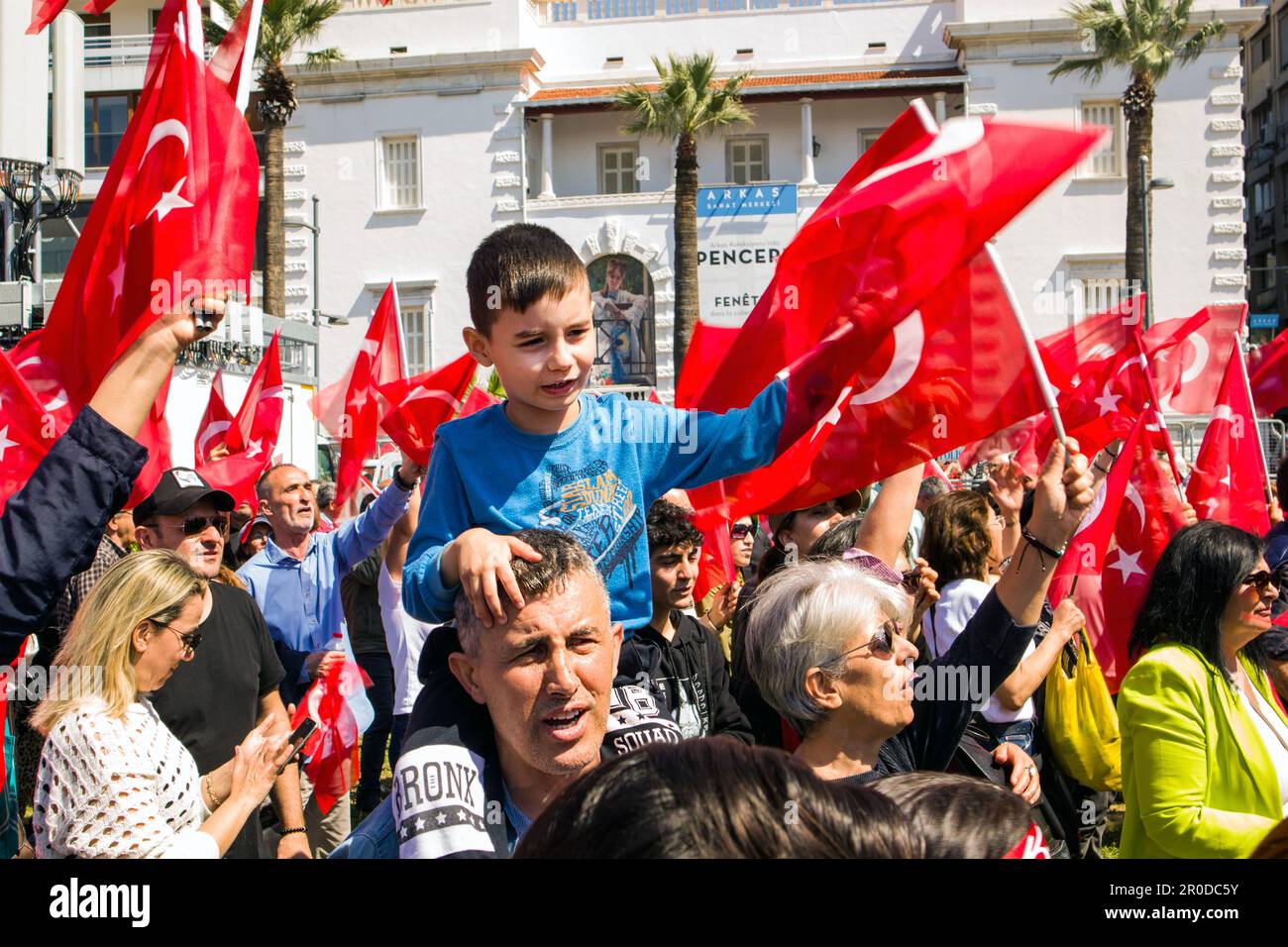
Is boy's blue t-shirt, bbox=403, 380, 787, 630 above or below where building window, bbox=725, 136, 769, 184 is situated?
below

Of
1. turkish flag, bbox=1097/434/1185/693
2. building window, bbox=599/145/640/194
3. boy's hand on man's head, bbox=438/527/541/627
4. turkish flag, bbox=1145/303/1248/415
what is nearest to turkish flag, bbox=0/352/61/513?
boy's hand on man's head, bbox=438/527/541/627

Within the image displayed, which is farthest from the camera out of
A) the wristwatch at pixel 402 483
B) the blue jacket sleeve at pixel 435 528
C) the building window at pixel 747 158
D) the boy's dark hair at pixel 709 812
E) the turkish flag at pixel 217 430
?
the building window at pixel 747 158

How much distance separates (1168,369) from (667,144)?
29.5 metres

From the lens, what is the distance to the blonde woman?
304 centimetres

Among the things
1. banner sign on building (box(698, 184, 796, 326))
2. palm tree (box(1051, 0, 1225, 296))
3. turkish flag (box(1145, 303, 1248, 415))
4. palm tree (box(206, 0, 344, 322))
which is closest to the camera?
turkish flag (box(1145, 303, 1248, 415))

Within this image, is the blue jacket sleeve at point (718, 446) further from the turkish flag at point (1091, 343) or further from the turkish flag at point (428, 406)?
the turkish flag at point (1091, 343)

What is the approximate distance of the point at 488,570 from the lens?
2221 mm

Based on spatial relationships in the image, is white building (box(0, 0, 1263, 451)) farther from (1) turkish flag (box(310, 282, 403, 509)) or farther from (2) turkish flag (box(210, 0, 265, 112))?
(2) turkish flag (box(210, 0, 265, 112))

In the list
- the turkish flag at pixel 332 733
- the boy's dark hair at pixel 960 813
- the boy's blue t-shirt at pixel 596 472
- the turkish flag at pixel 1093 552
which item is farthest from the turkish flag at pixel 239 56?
the turkish flag at pixel 1093 552

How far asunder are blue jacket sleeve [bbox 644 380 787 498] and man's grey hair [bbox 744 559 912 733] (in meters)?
0.33

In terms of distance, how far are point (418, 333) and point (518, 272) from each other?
34.8 metres

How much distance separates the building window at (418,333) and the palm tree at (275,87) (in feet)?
17.8

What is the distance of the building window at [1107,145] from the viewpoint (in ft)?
113
